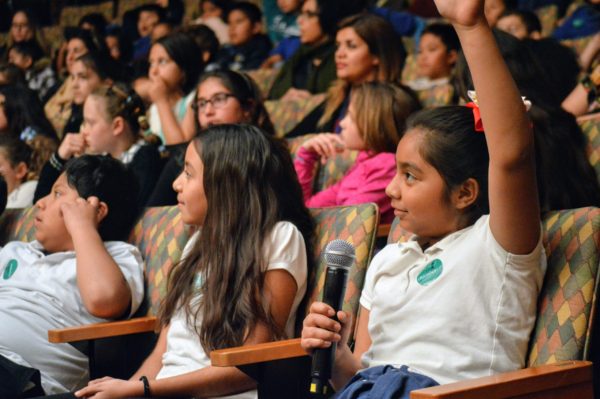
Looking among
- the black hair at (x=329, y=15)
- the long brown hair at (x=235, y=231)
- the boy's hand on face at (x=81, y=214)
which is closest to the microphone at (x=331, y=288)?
the long brown hair at (x=235, y=231)

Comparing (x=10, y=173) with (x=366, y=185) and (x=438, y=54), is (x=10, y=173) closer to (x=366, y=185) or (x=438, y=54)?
(x=366, y=185)

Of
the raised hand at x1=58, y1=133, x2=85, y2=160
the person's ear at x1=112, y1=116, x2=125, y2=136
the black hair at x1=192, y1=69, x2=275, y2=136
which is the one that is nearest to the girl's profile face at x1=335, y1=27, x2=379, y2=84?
the black hair at x1=192, y1=69, x2=275, y2=136

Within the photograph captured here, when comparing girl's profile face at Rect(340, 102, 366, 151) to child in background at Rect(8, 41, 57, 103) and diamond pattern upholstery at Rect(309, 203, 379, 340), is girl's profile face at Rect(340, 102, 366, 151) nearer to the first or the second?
diamond pattern upholstery at Rect(309, 203, 379, 340)

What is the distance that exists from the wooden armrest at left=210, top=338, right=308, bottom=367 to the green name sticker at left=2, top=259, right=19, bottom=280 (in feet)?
3.48

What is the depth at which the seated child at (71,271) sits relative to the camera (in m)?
2.38

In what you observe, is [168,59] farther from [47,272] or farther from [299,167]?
[47,272]

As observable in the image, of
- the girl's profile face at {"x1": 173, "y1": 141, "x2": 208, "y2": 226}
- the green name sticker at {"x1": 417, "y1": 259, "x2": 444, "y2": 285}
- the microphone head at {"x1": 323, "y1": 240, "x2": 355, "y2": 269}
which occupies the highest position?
the microphone head at {"x1": 323, "y1": 240, "x2": 355, "y2": 269}

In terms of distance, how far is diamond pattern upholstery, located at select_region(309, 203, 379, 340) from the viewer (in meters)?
2.06

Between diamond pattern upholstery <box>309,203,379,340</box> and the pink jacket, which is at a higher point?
diamond pattern upholstery <box>309,203,379,340</box>

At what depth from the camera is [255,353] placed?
177 centimetres

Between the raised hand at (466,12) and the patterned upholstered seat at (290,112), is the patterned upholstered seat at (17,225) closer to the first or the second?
the patterned upholstered seat at (290,112)

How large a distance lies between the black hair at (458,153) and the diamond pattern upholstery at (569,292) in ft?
0.51

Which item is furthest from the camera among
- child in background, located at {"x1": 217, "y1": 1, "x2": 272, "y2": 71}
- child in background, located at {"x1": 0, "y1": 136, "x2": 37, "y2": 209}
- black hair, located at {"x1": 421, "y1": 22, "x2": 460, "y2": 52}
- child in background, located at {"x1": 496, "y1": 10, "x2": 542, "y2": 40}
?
child in background, located at {"x1": 217, "y1": 1, "x2": 272, "y2": 71}

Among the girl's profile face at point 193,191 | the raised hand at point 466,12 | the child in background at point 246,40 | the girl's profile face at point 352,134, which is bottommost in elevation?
the child in background at point 246,40
